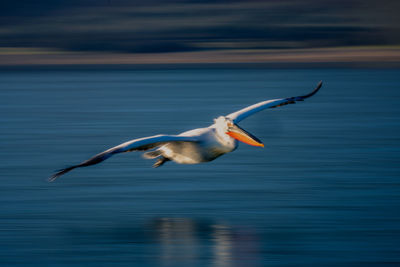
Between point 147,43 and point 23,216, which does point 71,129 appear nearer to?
point 23,216

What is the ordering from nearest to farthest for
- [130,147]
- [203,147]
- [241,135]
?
[130,147] → [241,135] → [203,147]

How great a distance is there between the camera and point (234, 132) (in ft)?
25.7

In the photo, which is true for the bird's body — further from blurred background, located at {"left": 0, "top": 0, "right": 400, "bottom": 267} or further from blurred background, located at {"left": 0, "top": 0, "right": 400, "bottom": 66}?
blurred background, located at {"left": 0, "top": 0, "right": 400, "bottom": 66}

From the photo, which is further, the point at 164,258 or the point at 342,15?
the point at 342,15

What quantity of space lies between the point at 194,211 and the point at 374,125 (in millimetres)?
6371

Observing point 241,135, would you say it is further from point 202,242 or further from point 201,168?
point 201,168

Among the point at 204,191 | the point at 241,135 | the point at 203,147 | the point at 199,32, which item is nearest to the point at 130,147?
the point at 203,147

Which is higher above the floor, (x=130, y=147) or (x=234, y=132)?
(x=234, y=132)

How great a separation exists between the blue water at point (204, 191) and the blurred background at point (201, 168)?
2 centimetres

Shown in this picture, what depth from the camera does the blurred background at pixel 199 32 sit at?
106 ft

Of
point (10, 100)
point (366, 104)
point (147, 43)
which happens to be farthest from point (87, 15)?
point (366, 104)

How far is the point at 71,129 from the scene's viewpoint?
14102mm

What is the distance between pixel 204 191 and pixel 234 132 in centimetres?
163

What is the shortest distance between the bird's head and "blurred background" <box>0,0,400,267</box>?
83cm
